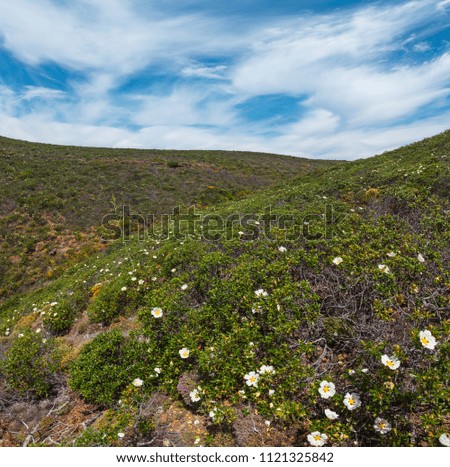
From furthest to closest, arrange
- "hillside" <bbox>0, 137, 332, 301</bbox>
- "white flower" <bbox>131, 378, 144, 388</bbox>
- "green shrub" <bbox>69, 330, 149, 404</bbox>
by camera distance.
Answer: "hillside" <bbox>0, 137, 332, 301</bbox>
"green shrub" <bbox>69, 330, 149, 404</bbox>
"white flower" <bbox>131, 378, 144, 388</bbox>

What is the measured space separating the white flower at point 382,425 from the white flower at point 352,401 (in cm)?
19

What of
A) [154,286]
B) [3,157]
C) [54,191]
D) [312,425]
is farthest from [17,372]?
[3,157]

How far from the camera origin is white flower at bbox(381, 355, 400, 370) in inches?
111

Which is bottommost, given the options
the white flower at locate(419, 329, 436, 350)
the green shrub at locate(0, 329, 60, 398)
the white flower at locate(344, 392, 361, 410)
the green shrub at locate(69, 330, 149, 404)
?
the green shrub at locate(0, 329, 60, 398)

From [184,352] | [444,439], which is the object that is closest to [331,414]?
[444,439]

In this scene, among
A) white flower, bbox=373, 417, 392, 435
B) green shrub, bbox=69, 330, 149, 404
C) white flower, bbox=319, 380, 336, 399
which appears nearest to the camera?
white flower, bbox=373, 417, 392, 435

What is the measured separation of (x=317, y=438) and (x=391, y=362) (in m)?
1.03

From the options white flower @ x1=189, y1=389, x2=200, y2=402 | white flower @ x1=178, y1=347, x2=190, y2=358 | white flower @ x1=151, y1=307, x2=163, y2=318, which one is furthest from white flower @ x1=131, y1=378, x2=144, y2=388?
white flower @ x1=151, y1=307, x2=163, y2=318

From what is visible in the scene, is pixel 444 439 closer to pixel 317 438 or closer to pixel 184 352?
pixel 317 438

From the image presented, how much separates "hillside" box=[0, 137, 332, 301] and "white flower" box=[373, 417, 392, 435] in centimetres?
1630

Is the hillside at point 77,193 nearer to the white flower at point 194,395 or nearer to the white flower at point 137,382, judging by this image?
the white flower at point 137,382

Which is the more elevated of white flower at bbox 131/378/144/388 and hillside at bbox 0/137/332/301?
hillside at bbox 0/137/332/301

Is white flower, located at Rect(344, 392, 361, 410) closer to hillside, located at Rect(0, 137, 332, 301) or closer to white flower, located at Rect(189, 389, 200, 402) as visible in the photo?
white flower, located at Rect(189, 389, 200, 402)

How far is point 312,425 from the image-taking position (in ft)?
9.66
